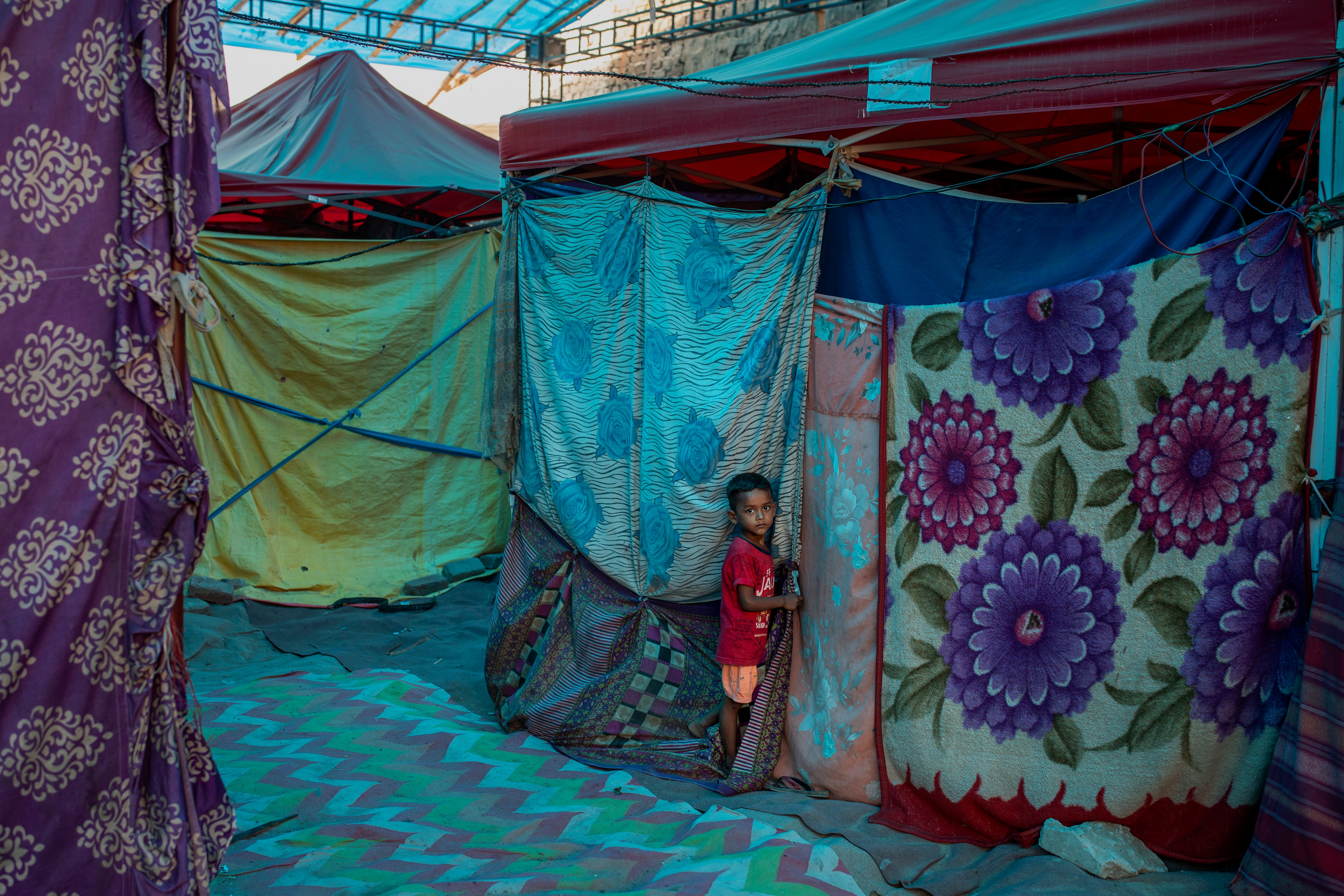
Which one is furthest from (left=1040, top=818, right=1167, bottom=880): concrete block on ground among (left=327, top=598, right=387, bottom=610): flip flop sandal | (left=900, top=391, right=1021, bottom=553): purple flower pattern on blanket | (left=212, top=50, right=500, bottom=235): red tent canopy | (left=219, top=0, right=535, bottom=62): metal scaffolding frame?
(left=219, top=0, right=535, bottom=62): metal scaffolding frame

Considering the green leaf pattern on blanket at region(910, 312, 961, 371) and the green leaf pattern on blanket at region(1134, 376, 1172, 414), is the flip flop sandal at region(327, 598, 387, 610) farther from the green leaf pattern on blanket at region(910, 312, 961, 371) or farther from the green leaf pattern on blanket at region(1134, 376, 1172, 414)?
the green leaf pattern on blanket at region(1134, 376, 1172, 414)

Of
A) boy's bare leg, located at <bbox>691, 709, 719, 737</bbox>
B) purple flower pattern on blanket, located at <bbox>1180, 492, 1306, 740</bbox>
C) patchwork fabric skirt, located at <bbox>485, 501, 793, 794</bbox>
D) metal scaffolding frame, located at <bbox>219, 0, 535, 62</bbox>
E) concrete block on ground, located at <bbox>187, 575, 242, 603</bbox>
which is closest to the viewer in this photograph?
purple flower pattern on blanket, located at <bbox>1180, 492, 1306, 740</bbox>

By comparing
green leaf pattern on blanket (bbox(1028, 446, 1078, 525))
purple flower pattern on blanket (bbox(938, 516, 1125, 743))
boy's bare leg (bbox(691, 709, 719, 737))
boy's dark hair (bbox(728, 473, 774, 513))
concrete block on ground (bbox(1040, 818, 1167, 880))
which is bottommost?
boy's bare leg (bbox(691, 709, 719, 737))

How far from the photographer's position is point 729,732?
12.2 feet

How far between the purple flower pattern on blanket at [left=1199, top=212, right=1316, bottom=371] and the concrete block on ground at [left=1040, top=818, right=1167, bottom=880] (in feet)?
4.58

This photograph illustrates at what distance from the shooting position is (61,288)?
1826mm

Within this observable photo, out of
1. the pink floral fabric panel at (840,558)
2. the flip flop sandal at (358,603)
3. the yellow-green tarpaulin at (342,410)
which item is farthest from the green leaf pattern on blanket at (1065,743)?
the flip flop sandal at (358,603)

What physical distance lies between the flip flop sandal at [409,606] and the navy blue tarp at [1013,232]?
3.72 meters

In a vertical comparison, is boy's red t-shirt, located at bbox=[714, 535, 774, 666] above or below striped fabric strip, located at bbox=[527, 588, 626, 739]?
above

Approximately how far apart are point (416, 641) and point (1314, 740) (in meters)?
4.45

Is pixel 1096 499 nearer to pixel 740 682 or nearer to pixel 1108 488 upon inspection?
pixel 1108 488

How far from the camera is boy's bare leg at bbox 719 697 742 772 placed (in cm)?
371

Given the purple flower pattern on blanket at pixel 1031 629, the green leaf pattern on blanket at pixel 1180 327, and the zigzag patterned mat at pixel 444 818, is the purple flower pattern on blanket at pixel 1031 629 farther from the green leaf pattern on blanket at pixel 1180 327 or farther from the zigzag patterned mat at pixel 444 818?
the zigzag patterned mat at pixel 444 818

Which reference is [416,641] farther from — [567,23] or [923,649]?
[567,23]
